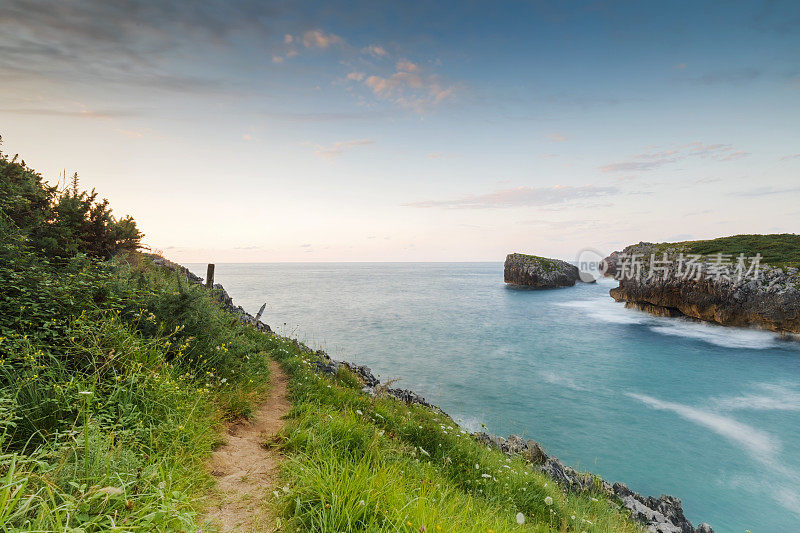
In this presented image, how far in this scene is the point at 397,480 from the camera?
409 centimetres

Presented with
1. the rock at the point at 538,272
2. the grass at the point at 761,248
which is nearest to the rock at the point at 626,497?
the grass at the point at 761,248

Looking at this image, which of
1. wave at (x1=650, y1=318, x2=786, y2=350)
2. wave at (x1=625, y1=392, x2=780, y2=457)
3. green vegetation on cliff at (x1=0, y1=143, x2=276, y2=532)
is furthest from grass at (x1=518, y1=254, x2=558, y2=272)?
green vegetation on cliff at (x1=0, y1=143, x2=276, y2=532)

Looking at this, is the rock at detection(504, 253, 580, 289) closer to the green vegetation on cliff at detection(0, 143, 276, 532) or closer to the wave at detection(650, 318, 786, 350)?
the wave at detection(650, 318, 786, 350)

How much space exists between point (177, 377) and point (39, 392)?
188 cm

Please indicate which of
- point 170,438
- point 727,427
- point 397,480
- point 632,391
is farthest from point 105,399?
point 632,391

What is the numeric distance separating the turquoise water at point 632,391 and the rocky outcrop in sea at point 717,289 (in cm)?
185

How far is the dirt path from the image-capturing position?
3.39 meters

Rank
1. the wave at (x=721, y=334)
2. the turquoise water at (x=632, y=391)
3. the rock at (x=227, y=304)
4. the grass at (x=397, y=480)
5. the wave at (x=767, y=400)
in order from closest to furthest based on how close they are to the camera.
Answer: the grass at (x=397, y=480) < the turquoise water at (x=632, y=391) < the rock at (x=227, y=304) < the wave at (x=767, y=400) < the wave at (x=721, y=334)

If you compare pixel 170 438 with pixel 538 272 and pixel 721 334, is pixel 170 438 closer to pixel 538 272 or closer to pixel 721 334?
pixel 721 334

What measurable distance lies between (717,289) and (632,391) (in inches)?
920

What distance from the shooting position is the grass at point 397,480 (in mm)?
3227

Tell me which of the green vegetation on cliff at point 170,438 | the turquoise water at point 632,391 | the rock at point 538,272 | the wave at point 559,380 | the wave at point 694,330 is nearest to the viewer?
the green vegetation on cliff at point 170,438

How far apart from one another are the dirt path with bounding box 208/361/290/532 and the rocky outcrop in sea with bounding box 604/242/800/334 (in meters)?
43.8

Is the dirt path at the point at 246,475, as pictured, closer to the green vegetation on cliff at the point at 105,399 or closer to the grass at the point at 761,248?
the green vegetation on cliff at the point at 105,399
